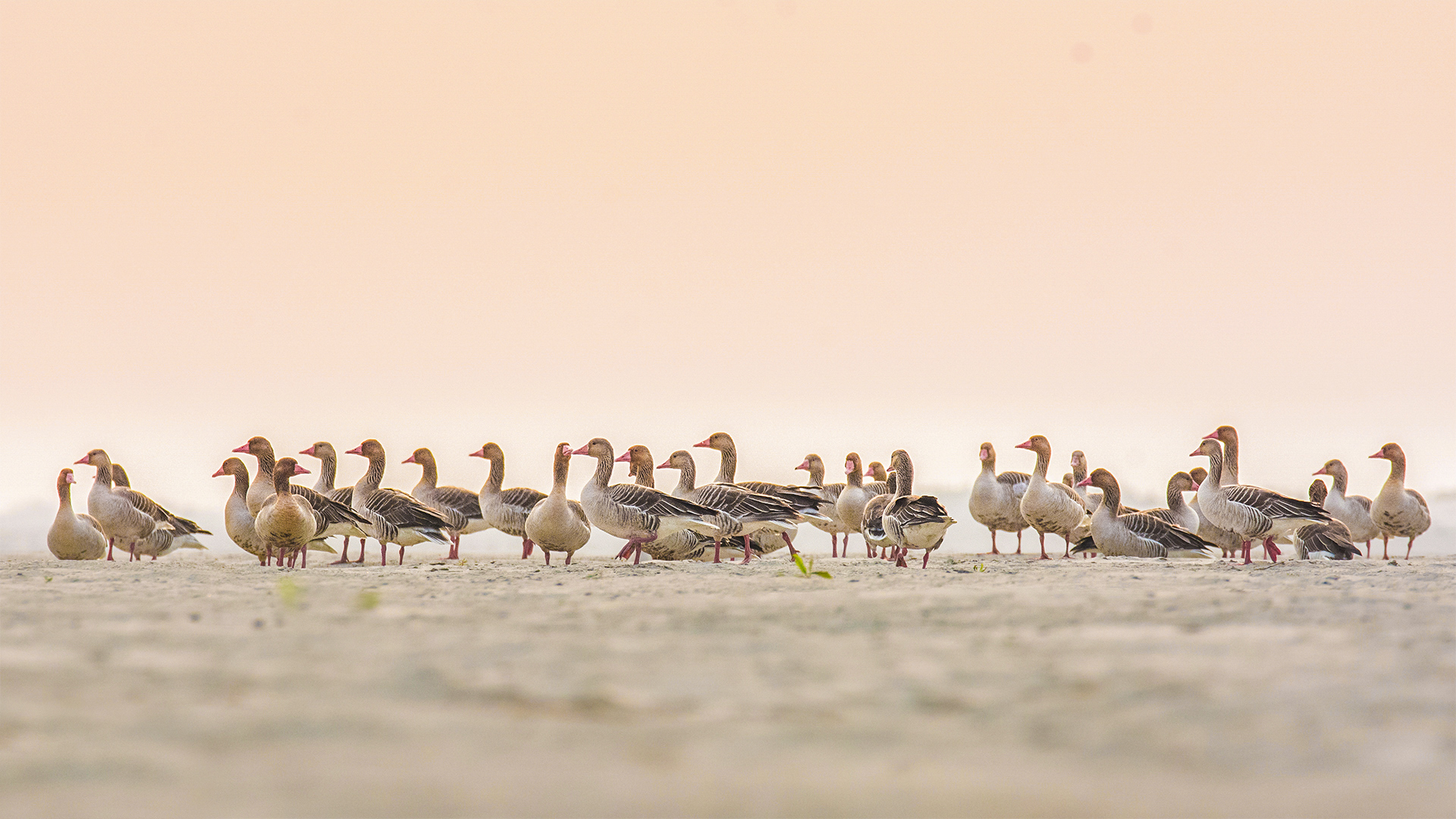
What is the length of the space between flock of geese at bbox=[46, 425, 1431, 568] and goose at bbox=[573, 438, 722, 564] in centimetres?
2

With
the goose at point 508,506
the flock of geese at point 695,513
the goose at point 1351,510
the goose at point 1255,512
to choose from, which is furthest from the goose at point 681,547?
the goose at point 1351,510

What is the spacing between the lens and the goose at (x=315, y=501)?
16.5 metres

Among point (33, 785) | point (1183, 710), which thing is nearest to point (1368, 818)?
point (1183, 710)

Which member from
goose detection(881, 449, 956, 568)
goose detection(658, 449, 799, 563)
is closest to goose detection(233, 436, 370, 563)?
goose detection(658, 449, 799, 563)

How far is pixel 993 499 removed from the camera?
22219 mm

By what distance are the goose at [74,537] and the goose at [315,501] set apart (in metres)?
2.38

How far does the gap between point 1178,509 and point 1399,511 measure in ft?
13.0

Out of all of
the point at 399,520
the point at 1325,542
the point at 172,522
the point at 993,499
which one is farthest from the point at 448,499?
the point at 1325,542

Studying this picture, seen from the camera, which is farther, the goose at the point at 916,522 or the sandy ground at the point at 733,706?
the goose at the point at 916,522

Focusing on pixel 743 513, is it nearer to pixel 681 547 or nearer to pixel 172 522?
pixel 681 547

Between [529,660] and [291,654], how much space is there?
140 cm

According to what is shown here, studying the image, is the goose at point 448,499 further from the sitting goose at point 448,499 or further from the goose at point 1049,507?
the goose at point 1049,507

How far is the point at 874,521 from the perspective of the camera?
1806cm

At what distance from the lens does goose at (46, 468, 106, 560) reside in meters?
17.6
